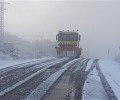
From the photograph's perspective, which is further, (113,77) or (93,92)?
(113,77)

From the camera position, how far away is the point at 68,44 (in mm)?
43500

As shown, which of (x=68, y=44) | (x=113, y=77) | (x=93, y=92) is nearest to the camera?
(x=93, y=92)

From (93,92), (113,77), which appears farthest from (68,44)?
(93,92)

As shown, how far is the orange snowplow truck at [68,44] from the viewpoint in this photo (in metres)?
43.0

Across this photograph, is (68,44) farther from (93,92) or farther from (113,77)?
(93,92)

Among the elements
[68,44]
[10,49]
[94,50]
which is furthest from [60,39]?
[94,50]

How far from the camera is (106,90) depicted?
11.5 metres

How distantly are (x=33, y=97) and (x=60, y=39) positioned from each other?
3470 centimetres

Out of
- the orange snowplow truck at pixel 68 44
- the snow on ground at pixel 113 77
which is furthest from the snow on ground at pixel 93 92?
the orange snowplow truck at pixel 68 44

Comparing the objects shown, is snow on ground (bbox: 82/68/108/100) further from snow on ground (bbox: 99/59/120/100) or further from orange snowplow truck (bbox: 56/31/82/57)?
orange snowplow truck (bbox: 56/31/82/57)

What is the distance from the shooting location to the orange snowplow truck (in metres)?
43.0

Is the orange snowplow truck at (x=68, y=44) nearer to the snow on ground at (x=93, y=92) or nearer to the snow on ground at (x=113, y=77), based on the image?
the snow on ground at (x=113, y=77)

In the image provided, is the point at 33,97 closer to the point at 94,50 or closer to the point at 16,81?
the point at 16,81

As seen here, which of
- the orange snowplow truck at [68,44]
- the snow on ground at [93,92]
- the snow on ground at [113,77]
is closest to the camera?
the snow on ground at [93,92]
